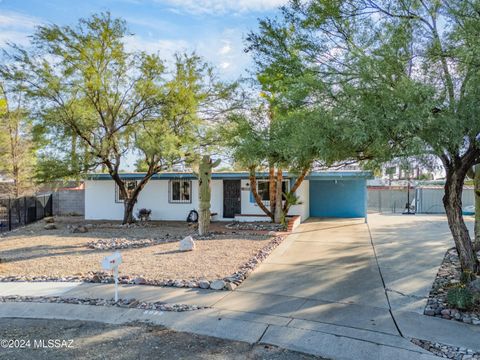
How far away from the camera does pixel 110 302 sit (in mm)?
5625

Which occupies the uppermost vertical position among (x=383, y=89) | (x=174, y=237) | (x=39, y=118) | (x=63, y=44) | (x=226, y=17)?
(x=63, y=44)

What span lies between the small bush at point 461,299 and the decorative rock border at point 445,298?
80 millimetres

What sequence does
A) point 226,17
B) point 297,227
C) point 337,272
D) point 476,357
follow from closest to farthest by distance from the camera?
point 476,357
point 337,272
point 226,17
point 297,227

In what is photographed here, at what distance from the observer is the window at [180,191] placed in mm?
18453

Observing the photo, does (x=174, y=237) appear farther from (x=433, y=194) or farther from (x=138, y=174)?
(x=433, y=194)

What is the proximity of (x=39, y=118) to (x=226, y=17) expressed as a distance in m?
9.09

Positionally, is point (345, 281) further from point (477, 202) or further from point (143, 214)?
point (143, 214)

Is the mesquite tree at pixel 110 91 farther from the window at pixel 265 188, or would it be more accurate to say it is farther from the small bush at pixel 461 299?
the small bush at pixel 461 299

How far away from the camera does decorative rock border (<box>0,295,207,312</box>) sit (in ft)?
17.7

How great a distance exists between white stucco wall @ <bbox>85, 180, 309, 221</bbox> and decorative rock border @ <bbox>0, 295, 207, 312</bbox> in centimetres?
1203

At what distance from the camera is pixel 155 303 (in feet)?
18.2

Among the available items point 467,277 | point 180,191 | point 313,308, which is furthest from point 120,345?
point 180,191

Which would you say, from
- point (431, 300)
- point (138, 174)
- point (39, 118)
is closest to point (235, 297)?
point (431, 300)

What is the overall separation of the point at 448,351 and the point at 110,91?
14.1 m
